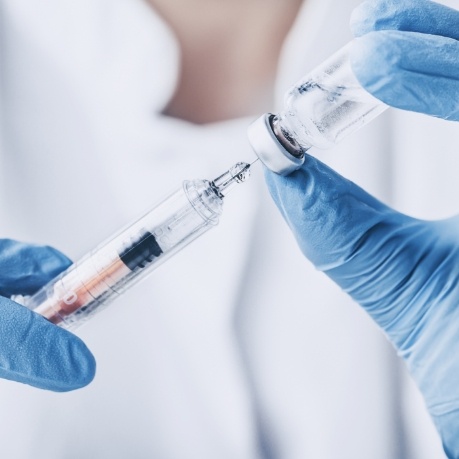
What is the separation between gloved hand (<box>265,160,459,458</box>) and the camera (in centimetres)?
99

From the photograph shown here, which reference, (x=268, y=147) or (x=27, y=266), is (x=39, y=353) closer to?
(x=27, y=266)

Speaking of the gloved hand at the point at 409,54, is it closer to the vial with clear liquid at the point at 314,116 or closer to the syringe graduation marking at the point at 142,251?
the vial with clear liquid at the point at 314,116

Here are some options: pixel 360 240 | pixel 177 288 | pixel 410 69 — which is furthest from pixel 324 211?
pixel 177 288

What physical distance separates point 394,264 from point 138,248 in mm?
400

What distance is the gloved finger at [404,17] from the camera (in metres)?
0.89

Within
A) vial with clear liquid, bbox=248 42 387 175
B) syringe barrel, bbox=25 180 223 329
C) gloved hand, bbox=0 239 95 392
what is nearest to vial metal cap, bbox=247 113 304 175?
vial with clear liquid, bbox=248 42 387 175

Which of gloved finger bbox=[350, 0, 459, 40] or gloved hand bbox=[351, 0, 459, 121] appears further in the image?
gloved finger bbox=[350, 0, 459, 40]

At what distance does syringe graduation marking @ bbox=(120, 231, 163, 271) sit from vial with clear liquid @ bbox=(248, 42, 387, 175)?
209 mm

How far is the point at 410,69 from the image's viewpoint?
81cm

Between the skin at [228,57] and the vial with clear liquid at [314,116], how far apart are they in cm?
43

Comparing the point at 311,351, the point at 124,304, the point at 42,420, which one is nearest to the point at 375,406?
the point at 311,351

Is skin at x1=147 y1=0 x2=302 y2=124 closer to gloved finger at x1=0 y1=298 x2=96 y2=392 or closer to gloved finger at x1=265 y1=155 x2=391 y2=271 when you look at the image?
gloved finger at x1=265 y1=155 x2=391 y2=271

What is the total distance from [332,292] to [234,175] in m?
0.45

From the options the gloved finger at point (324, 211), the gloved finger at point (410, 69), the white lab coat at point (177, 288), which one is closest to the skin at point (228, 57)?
the white lab coat at point (177, 288)
